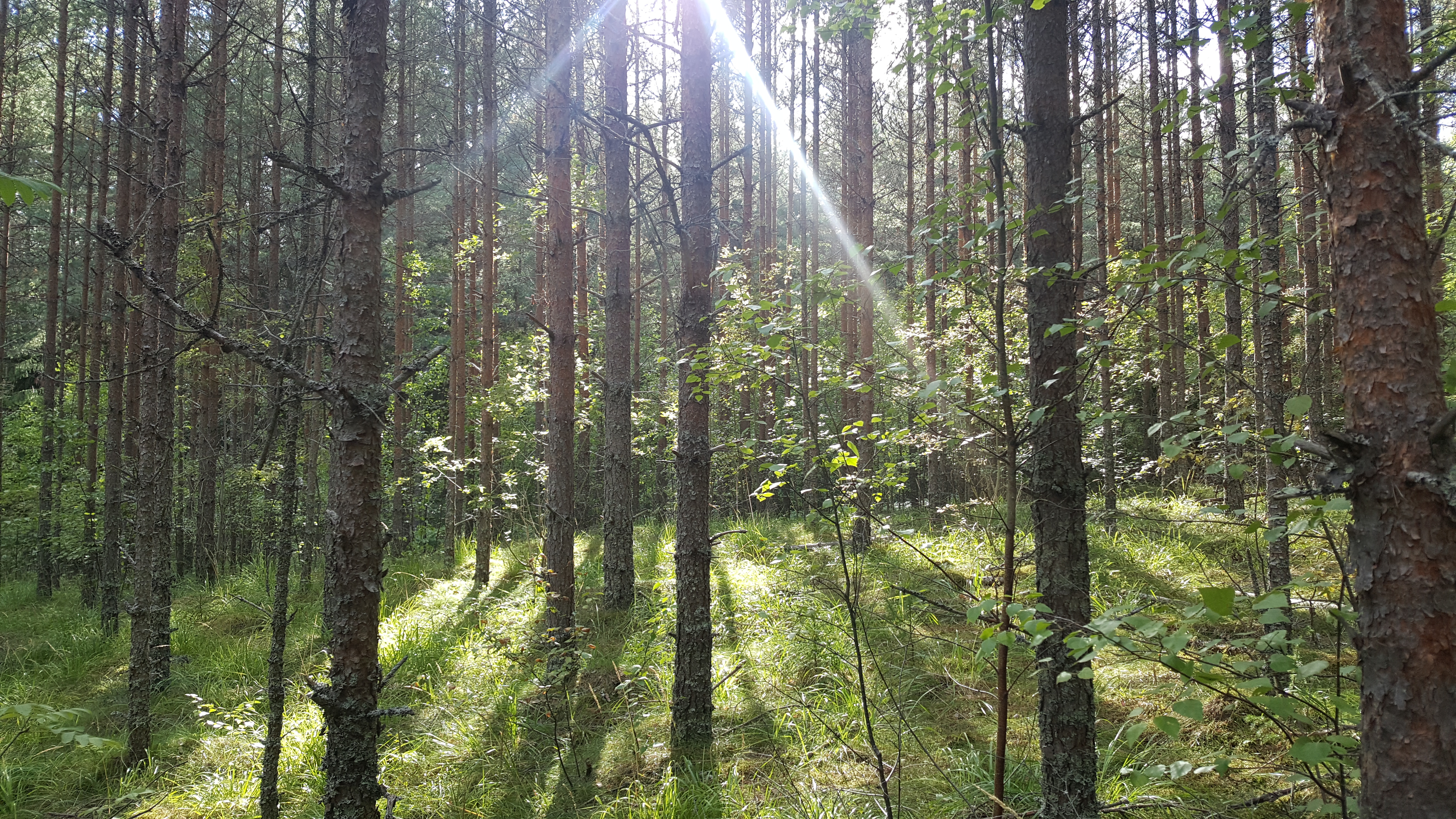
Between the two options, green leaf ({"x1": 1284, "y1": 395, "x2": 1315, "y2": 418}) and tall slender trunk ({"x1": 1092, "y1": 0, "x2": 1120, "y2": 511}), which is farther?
tall slender trunk ({"x1": 1092, "y1": 0, "x2": 1120, "y2": 511})

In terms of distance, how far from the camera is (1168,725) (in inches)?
57.7

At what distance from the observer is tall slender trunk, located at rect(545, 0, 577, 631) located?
6.36 metres

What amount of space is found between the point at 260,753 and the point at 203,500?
290 inches

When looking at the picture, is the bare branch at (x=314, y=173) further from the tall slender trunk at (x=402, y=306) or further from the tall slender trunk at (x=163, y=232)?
the tall slender trunk at (x=402, y=306)

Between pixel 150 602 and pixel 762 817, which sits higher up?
pixel 150 602

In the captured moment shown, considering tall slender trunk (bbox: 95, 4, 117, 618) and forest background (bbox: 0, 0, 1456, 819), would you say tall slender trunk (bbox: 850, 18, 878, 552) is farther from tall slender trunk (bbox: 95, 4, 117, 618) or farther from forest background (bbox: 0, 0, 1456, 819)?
tall slender trunk (bbox: 95, 4, 117, 618)

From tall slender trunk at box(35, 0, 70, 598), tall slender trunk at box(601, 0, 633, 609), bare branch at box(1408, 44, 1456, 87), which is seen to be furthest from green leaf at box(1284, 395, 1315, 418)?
tall slender trunk at box(35, 0, 70, 598)

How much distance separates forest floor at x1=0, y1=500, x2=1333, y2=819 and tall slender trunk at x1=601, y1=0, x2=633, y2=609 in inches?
20.9

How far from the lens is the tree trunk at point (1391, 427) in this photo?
1523mm

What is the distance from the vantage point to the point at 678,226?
13.7 ft

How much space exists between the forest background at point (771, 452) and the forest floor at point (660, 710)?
5cm

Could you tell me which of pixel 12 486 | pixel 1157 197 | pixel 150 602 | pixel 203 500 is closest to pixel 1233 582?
pixel 1157 197

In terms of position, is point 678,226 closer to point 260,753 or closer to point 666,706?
point 666,706

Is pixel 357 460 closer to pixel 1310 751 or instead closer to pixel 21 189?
pixel 21 189
